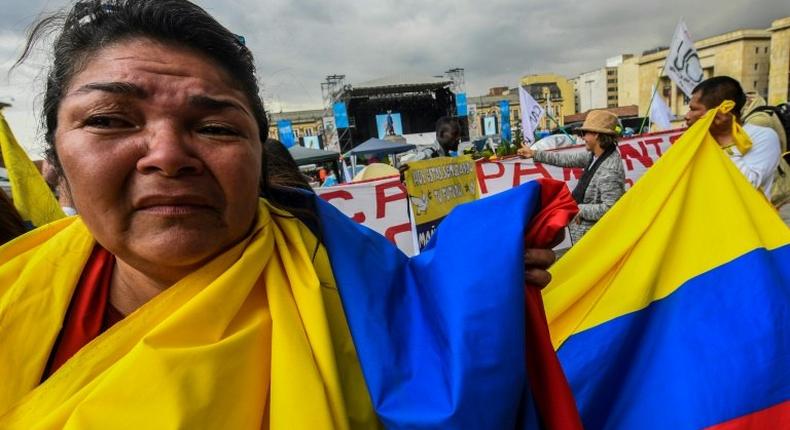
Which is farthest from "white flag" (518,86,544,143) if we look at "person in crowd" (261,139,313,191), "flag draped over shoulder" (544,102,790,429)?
"person in crowd" (261,139,313,191)

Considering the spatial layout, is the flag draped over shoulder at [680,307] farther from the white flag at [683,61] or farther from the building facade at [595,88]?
the building facade at [595,88]

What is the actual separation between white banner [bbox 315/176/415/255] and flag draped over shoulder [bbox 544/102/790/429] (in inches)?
100

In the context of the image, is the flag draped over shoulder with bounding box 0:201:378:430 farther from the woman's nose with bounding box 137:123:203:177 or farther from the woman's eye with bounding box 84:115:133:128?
the woman's eye with bounding box 84:115:133:128

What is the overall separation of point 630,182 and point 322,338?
191 inches

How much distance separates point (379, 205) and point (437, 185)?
731mm

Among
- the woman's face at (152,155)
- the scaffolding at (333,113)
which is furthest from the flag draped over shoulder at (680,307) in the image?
the scaffolding at (333,113)

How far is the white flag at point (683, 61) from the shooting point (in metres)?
6.38

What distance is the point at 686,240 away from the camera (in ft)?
4.97

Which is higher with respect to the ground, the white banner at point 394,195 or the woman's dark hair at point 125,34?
the woman's dark hair at point 125,34

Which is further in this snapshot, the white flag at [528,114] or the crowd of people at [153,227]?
the white flag at [528,114]

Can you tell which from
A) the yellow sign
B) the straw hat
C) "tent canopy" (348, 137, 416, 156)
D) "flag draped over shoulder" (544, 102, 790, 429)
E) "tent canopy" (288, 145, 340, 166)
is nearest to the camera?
"flag draped over shoulder" (544, 102, 790, 429)

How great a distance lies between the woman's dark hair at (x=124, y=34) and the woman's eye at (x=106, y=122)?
144 millimetres

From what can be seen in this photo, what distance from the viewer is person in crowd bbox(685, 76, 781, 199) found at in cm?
271

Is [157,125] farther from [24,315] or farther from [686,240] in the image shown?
[686,240]
